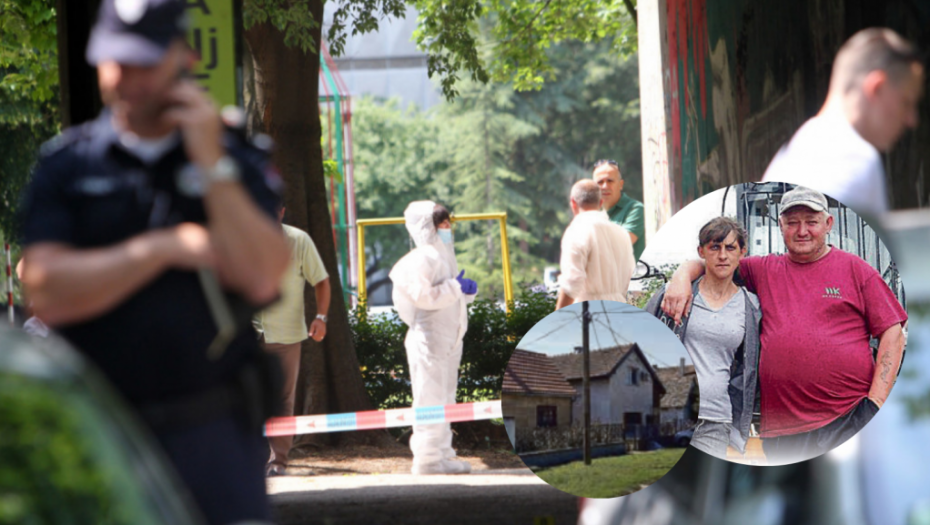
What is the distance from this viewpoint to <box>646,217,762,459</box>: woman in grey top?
4.14 meters

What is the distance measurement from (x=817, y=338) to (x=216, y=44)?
248 cm

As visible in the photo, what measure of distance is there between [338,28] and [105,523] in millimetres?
6508

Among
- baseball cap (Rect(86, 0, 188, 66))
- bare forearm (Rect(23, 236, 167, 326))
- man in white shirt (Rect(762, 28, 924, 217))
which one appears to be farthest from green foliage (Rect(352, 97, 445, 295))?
bare forearm (Rect(23, 236, 167, 326))

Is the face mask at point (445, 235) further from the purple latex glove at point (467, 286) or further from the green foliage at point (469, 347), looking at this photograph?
the green foliage at point (469, 347)

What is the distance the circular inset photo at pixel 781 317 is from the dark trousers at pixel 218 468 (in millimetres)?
2353

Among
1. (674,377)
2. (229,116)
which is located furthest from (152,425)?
(674,377)

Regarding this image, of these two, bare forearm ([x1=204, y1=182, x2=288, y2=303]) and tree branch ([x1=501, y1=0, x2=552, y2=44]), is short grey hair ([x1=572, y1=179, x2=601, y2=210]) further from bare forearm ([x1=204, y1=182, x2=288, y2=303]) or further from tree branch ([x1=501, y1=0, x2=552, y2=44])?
tree branch ([x1=501, y1=0, x2=552, y2=44])

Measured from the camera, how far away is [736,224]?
13.7 ft

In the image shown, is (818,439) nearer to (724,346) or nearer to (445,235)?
(724,346)

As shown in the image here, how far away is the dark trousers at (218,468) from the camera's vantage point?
2227 mm

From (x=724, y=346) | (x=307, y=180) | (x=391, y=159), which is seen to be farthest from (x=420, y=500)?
(x=391, y=159)

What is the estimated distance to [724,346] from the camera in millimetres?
4180

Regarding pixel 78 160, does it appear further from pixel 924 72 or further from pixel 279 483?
pixel 279 483

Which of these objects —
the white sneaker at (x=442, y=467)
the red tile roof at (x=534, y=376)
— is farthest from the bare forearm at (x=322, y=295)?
the red tile roof at (x=534, y=376)
